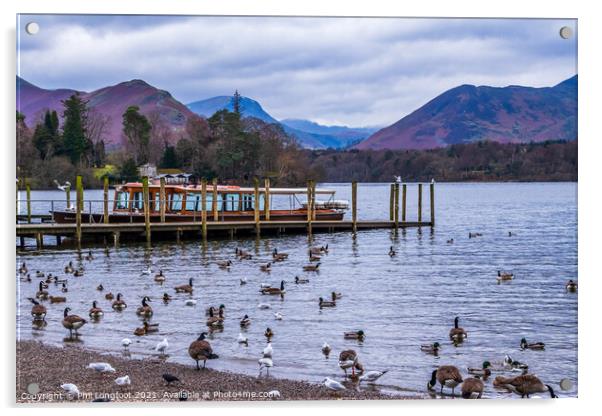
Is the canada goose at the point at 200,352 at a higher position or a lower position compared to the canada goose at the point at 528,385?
higher

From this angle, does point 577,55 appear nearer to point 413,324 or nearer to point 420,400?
point 420,400

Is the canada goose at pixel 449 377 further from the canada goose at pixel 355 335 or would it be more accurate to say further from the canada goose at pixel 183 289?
the canada goose at pixel 183 289

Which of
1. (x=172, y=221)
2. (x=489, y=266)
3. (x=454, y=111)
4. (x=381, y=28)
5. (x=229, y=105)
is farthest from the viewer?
(x=172, y=221)

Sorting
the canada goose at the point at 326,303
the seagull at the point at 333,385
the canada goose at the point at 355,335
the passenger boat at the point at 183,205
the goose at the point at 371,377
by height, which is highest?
the passenger boat at the point at 183,205

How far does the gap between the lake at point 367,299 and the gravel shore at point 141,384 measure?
68 cm

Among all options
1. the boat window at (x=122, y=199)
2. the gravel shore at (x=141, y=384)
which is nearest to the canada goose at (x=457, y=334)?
the gravel shore at (x=141, y=384)

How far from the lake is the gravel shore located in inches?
26.8

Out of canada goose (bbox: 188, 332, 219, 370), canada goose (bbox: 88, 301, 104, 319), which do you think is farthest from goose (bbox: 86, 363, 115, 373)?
canada goose (bbox: 88, 301, 104, 319)

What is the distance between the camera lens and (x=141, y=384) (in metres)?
9.80

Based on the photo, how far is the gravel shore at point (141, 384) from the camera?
929 centimetres

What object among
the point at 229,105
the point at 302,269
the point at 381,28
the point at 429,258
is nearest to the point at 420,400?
the point at 381,28

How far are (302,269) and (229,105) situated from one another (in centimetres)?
994

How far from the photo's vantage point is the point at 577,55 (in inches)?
402

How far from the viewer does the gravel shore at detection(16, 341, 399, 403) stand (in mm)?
9289
